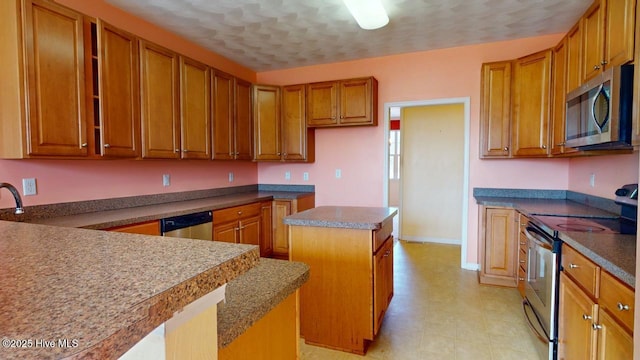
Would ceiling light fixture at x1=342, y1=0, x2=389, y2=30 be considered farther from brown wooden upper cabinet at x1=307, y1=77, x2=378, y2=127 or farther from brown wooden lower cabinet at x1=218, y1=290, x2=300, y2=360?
brown wooden lower cabinet at x1=218, y1=290, x2=300, y2=360

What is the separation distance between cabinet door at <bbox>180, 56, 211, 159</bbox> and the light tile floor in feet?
7.08

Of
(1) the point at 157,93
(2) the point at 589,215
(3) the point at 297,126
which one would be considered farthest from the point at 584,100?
(1) the point at 157,93

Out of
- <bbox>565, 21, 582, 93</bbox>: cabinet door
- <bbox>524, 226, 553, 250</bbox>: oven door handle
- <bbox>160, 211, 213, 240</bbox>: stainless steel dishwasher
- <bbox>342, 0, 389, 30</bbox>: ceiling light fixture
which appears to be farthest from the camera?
<bbox>160, 211, 213, 240</bbox>: stainless steel dishwasher

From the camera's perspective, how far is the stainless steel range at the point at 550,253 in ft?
6.12

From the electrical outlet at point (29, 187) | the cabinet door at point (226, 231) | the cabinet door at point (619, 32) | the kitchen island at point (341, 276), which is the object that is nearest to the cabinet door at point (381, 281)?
the kitchen island at point (341, 276)

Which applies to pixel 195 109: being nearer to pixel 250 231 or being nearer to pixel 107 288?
pixel 250 231

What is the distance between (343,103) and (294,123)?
710 mm

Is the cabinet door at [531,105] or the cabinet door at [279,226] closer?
the cabinet door at [531,105]

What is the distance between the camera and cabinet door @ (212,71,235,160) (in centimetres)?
356

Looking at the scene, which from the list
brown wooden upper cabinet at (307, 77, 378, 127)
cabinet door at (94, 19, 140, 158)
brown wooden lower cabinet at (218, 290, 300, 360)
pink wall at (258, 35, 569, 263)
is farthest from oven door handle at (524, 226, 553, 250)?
cabinet door at (94, 19, 140, 158)

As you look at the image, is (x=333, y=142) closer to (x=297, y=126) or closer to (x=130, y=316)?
(x=297, y=126)

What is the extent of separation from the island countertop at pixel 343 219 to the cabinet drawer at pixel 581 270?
102cm

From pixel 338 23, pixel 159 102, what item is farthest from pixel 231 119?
pixel 338 23

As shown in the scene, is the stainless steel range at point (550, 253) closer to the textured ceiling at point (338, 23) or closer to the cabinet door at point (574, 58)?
the cabinet door at point (574, 58)
